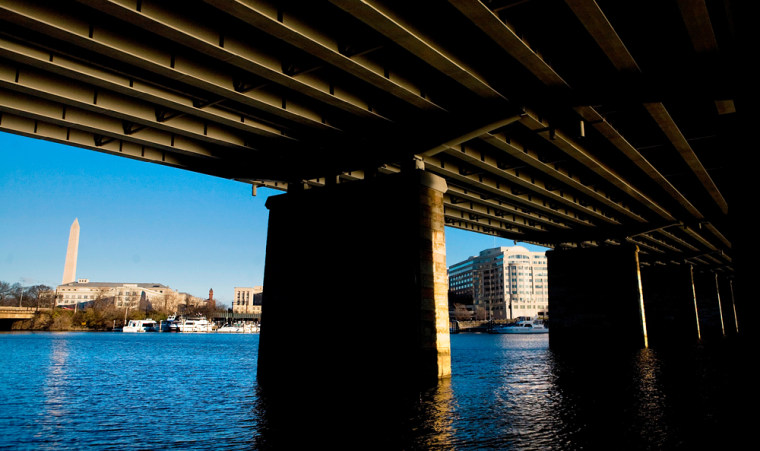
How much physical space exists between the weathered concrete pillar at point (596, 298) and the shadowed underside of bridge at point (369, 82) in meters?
26.1

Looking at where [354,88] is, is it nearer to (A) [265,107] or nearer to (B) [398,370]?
(A) [265,107]

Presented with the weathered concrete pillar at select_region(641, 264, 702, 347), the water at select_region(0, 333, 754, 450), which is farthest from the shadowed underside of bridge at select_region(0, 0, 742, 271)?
the weathered concrete pillar at select_region(641, 264, 702, 347)

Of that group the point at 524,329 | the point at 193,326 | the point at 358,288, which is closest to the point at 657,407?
the point at 358,288

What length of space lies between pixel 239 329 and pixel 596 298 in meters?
135

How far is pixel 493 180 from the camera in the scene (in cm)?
3534

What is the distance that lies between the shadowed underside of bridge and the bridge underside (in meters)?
0.06

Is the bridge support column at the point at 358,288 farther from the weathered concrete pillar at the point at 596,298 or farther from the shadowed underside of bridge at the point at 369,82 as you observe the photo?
the weathered concrete pillar at the point at 596,298

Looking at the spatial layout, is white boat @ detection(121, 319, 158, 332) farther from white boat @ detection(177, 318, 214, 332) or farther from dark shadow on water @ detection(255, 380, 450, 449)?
dark shadow on water @ detection(255, 380, 450, 449)

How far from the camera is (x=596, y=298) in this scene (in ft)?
191

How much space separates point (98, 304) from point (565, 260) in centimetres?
17542

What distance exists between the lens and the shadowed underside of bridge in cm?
1564

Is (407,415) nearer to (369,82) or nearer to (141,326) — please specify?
(369,82)

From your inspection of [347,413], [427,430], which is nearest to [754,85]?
[427,430]

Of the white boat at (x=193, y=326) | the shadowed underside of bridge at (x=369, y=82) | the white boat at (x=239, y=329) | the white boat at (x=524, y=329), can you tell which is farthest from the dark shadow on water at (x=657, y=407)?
the white boat at (x=239, y=329)
